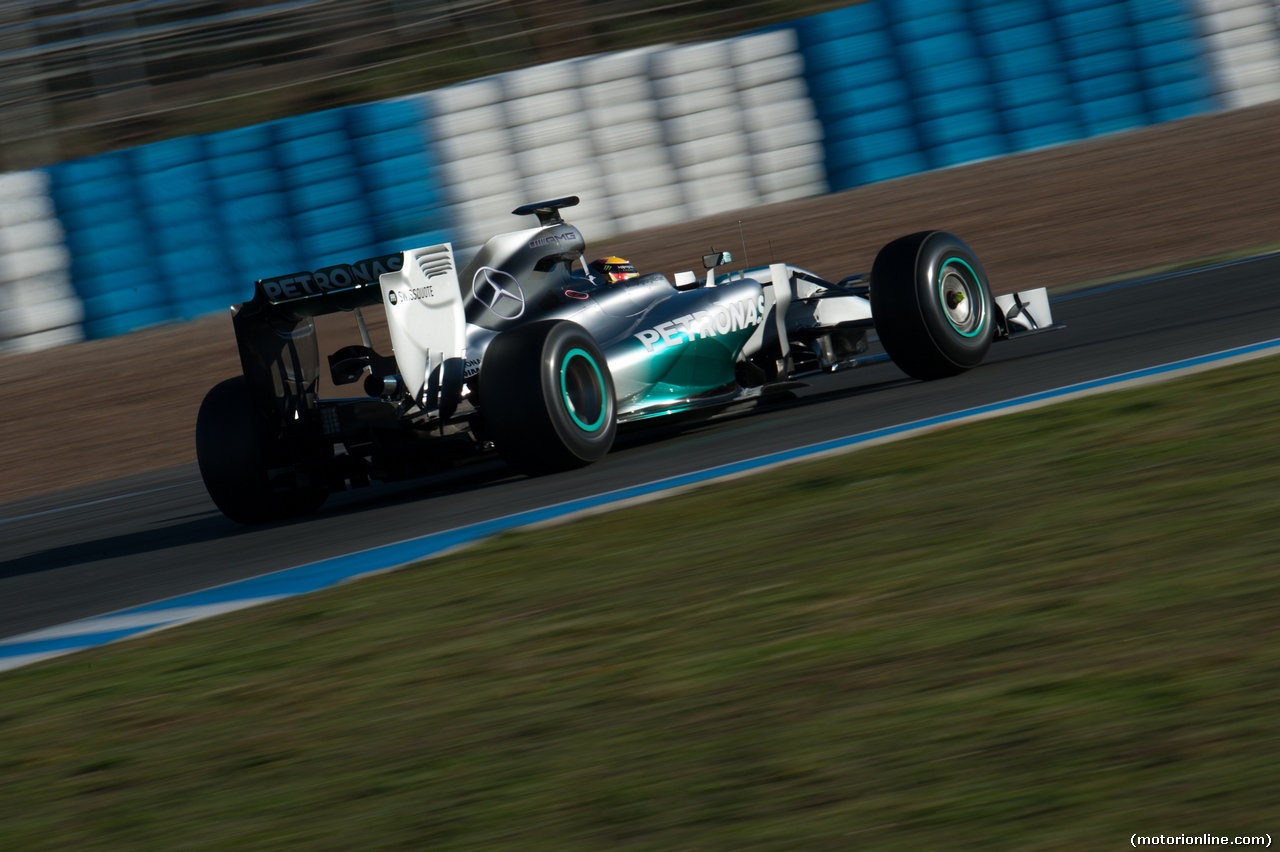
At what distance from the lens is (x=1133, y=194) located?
16.5m

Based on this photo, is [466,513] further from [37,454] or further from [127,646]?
[37,454]

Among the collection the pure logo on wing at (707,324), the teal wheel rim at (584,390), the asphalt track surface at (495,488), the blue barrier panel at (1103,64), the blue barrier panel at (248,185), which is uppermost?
the blue barrier panel at (248,185)

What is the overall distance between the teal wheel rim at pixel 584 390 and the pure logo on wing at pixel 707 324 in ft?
1.76

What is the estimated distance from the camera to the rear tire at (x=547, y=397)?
7078mm

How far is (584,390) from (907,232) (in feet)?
32.6

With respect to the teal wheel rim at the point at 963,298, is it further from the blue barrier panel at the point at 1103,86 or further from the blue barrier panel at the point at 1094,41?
the blue barrier panel at the point at 1103,86

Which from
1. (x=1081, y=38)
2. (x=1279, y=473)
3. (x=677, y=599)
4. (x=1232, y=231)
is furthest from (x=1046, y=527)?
(x=1081, y=38)

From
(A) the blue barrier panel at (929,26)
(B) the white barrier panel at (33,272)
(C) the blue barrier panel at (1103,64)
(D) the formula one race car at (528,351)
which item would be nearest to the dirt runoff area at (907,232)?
(B) the white barrier panel at (33,272)

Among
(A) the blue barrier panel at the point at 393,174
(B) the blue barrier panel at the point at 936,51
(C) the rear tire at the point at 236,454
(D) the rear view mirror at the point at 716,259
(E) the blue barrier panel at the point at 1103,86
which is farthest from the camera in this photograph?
(E) the blue barrier panel at the point at 1103,86

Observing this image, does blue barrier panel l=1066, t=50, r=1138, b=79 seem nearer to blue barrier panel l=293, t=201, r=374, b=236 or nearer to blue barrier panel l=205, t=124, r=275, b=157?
blue barrier panel l=293, t=201, r=374, b=236

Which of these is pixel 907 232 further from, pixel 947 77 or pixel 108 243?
pixel 108 243

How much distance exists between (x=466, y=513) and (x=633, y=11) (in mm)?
18674

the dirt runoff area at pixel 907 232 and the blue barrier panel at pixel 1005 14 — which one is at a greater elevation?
the blue barrier panel at pixel 1005 14

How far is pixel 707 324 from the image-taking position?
8164mm
